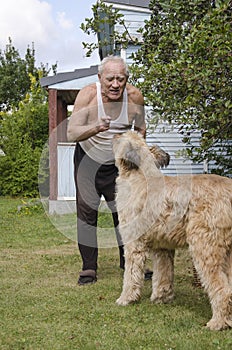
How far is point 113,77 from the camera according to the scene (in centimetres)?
561

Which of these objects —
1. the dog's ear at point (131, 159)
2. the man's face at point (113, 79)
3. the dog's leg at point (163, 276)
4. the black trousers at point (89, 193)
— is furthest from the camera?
the black trousers at point (89, 193)

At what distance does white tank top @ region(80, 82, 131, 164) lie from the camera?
19.3 ft

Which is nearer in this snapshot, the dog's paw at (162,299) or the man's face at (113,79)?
the dog's paw at (162,299)

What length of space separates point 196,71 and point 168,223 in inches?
78.0

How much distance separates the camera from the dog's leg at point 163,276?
214 inches

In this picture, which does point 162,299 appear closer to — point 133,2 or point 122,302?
point 122,302

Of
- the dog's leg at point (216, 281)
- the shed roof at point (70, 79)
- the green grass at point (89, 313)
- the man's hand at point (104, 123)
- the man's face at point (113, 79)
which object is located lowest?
the green grass at point (89, 313)

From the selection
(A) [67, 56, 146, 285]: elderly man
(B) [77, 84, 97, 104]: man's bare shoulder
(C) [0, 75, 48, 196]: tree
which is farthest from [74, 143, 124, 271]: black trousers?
(C) [0, 75, 48, 196]: tree

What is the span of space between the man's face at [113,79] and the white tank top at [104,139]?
157 millimetres

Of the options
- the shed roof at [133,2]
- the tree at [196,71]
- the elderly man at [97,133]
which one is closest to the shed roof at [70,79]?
the shed roof at [133,2]

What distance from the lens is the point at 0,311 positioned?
5.18m

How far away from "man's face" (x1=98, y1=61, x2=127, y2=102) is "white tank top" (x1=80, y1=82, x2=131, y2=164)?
0.16 meters

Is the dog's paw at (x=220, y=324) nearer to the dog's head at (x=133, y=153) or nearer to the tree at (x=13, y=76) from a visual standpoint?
the dog's head at (x=133, y=153)

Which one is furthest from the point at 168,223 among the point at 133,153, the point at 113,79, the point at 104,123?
the point at 113,79
